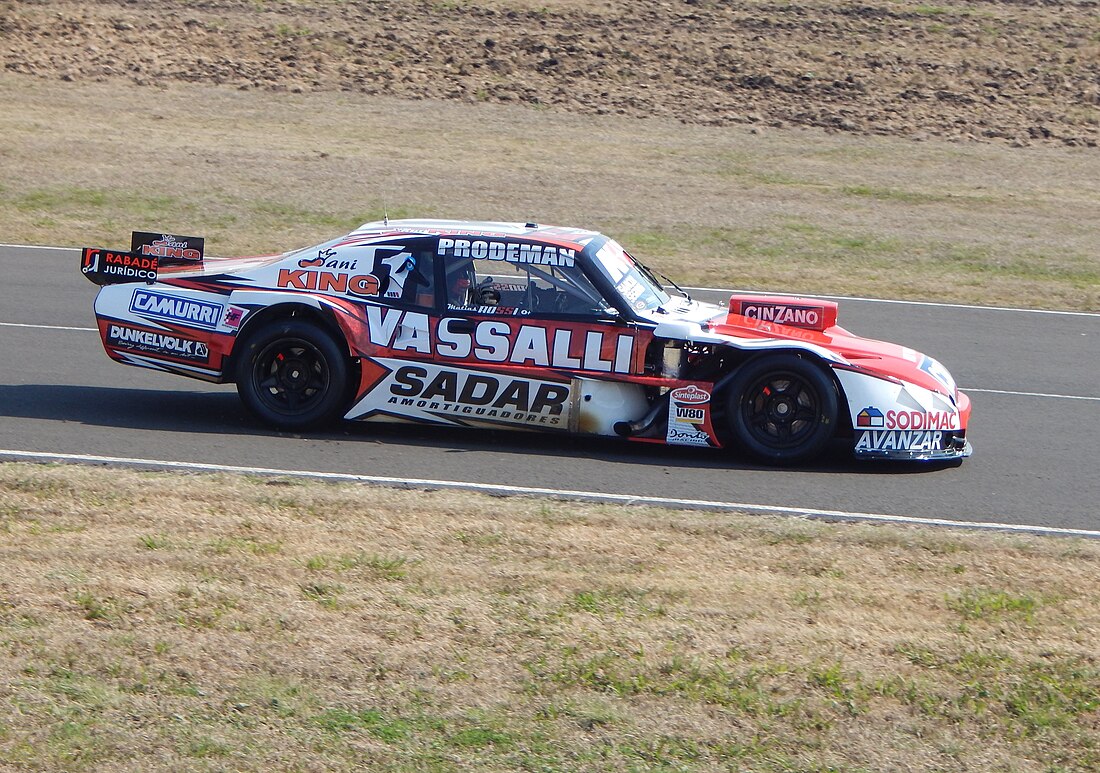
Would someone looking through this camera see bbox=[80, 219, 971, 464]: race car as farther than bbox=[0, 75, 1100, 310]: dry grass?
No

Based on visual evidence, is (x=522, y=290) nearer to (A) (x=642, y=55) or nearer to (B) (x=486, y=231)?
(B) (x=486, y=231)

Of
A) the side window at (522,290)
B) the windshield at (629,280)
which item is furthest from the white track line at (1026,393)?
the side window at (522,290)

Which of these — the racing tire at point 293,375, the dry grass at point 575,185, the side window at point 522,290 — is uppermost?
the dry grass at point 575,185

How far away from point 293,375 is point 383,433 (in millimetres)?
746

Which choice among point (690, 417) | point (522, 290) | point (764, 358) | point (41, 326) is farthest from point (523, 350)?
point (41, 326)

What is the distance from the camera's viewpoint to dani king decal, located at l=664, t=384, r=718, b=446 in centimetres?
901

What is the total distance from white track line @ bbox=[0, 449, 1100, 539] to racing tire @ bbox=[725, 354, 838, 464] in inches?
34.1

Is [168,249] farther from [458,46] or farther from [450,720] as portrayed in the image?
[458,46]

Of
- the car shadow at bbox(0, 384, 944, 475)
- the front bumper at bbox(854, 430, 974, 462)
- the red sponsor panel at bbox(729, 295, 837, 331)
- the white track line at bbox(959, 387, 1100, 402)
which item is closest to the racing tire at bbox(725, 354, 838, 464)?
the car shadow at bbox(0, 384, 944, 475)

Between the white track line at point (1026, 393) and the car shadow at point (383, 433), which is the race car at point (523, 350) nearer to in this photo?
the car shadow at point (383, 433)

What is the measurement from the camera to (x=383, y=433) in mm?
9578

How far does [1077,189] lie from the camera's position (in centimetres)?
2311

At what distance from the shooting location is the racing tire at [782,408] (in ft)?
29.0

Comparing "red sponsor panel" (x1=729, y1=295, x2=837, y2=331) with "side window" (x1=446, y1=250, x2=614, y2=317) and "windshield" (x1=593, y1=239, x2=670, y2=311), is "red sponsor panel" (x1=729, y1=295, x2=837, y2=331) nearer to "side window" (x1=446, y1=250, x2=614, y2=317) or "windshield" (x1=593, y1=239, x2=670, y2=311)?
"windshield" (x1=593, y1=239, x2=670, y2=311)
